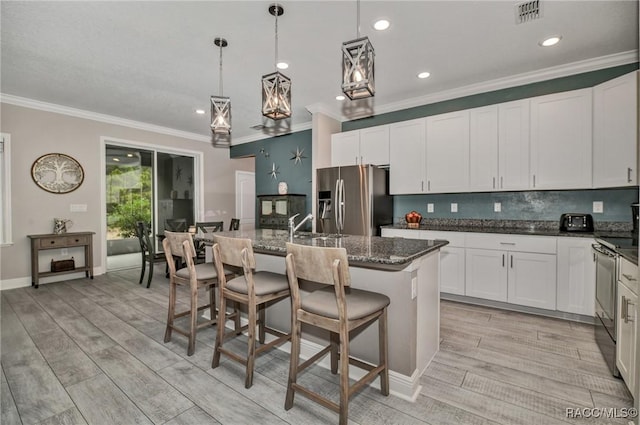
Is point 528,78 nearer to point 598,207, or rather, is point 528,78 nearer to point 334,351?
point 598,207

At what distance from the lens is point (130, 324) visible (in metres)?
3.07

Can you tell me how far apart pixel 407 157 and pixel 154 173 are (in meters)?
4.92

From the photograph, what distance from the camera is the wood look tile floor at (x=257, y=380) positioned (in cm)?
174

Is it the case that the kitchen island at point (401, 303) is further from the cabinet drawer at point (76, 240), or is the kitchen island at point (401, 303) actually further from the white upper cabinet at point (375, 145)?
the cabinet drawer at point (76, 240)

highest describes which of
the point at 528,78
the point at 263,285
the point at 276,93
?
the point at 528,78

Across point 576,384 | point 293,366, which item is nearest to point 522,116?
point 576,384

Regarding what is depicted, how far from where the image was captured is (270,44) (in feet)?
9.62

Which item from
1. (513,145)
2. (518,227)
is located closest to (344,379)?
(518,227)

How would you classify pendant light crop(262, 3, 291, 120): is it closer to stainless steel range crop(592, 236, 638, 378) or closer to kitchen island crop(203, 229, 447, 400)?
kitchen island crop(203, 229, 447, 400)

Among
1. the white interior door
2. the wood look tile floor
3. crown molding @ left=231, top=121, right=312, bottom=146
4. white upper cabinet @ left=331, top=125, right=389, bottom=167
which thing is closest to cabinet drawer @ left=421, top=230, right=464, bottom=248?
the wood look tile floor

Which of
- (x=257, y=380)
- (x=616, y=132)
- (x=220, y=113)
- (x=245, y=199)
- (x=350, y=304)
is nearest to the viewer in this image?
(x=350, y=304)

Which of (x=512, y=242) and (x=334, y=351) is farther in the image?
(x=512, y=242)

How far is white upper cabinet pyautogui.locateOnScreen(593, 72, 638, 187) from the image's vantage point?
9.22 ft

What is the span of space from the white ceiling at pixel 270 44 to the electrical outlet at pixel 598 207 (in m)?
1.52
